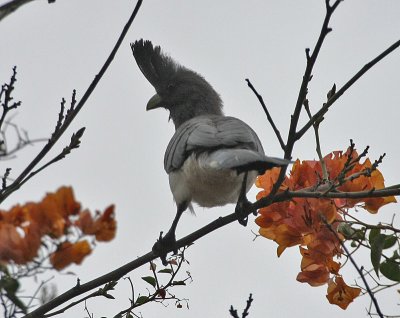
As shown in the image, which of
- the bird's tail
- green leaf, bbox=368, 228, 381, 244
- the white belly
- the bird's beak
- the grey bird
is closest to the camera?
green leaf, bbox=368, 228, 381, 244

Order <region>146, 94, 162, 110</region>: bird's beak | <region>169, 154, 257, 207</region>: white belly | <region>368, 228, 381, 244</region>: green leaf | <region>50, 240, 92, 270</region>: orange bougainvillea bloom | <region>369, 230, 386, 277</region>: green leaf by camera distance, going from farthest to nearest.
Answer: <region>146, 94, 162, 110</region>: bird's beak < <region>169, 154, 257, 207</region>: white belly < <region>368, 228, 381, 244</region>: green leaf < <region>369, 230, 386, 277</region>: green leaf < <region>50, 240, 92, 270</region>: orange bougainvillea bloom

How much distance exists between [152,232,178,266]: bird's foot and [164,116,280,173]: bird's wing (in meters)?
0.53

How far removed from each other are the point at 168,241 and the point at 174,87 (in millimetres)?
2523

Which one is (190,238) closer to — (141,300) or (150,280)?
(150,280)

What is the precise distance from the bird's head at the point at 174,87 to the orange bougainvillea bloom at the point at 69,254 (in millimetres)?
4800

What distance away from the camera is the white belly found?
4.71m

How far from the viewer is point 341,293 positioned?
11.1ft

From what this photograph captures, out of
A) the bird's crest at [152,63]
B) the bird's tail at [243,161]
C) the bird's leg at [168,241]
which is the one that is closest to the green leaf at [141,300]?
the bird's leg at [168,241]

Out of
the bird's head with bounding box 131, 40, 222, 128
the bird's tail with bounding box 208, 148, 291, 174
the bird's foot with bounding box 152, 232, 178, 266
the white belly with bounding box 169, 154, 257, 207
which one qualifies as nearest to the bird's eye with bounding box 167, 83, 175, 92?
the bird's head with bounding box 131, 40, 222, 128

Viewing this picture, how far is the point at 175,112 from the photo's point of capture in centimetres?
684

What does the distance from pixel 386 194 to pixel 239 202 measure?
181 cm

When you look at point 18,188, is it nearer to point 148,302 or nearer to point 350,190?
point 148,302

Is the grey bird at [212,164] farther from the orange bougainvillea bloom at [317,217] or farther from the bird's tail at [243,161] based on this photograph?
the orange bougainvillea bloom at [317,217]

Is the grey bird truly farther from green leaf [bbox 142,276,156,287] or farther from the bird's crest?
the bird's crest
